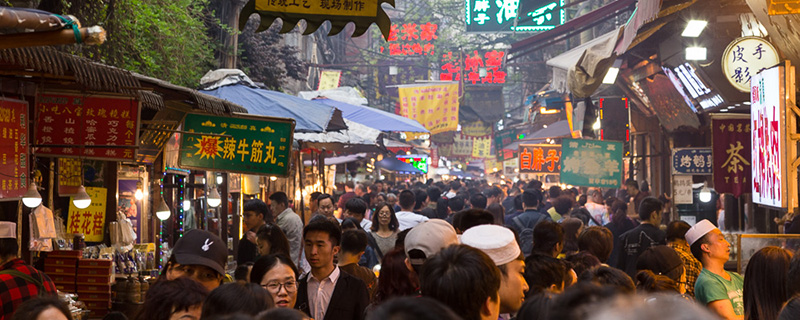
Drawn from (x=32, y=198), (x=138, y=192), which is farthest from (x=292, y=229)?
(x=32, y=198)

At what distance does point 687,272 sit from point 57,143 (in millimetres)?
5333

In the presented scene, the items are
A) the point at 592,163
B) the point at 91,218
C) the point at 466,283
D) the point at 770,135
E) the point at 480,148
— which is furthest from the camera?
the point at 480,148

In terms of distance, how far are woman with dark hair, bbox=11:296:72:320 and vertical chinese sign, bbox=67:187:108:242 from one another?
20.4 feet

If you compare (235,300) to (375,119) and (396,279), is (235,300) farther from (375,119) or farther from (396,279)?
(375,119)

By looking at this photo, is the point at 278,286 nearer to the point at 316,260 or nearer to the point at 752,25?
the point at 316,260

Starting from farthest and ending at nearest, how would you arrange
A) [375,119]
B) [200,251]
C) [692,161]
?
[375,119]
[692,161]
[200,251]

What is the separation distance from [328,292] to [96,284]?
14.2ft

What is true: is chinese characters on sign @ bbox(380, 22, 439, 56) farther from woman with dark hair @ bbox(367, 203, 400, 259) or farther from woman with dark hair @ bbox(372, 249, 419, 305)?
woman with dark hair @ bbox(372, 249, 419, 305)

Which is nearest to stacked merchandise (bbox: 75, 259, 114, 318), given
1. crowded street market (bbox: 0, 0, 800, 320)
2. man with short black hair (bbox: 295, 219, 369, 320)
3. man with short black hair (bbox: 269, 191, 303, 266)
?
crowded street market (bbox: 0, 0, 800, 320)

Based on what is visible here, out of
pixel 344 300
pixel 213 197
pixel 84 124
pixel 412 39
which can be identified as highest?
pixel 412 39

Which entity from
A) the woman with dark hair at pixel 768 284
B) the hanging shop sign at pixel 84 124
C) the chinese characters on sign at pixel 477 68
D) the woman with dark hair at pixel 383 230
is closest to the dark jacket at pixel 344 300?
the woman with dark hair at pixel 768 284

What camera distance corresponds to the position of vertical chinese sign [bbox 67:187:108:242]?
386 inches

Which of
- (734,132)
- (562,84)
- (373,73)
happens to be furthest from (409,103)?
(373,73)

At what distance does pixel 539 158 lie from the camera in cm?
2697
